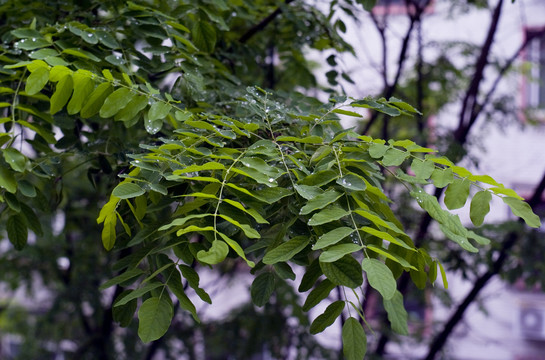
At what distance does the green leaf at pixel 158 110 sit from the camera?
168 cm

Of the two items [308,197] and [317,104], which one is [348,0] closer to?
[317,104]

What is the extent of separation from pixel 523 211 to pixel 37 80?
4.76 feet

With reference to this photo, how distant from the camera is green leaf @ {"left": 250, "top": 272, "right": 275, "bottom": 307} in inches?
55.4

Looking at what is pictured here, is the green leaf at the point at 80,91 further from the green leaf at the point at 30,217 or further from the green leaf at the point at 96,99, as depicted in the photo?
the green leaf at the point at 30,217

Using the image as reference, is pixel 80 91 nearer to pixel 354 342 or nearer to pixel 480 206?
pixel 354 342

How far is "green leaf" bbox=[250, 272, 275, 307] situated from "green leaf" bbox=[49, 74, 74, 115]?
0.84m

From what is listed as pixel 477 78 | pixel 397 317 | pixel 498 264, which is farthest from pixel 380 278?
pixel 477 78

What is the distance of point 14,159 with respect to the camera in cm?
168

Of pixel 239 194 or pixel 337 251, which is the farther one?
pixel 239 194

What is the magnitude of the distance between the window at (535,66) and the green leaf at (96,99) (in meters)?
3.63

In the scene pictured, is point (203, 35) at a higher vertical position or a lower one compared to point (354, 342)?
higher

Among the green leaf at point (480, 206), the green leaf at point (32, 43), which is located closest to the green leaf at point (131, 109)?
the green leaf at point (32, 43)

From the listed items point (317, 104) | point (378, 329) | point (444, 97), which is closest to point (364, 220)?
point (317, 104)

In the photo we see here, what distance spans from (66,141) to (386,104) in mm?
1260
